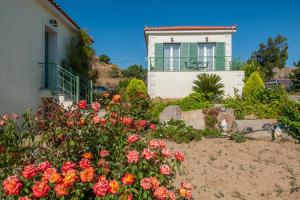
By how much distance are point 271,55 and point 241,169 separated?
30797mm

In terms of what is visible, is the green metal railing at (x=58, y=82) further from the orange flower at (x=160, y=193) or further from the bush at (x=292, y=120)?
the orange flower at (x=160, y=193)

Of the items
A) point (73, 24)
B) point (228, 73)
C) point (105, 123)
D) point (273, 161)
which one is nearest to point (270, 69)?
point (228, 73)

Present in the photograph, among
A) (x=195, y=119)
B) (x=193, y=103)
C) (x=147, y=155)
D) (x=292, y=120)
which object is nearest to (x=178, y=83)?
(x=193, y=103)

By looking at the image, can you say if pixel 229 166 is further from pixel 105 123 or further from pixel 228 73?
pixel 228 73

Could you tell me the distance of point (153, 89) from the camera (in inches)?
768

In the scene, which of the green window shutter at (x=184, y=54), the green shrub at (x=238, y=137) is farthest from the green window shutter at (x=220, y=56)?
the green shrub at (x=238, y=137)

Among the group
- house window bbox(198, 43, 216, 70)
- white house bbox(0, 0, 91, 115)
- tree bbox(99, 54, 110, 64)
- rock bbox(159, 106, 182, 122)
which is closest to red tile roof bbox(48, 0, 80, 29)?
white house bbox(0, 0, 91, 115)

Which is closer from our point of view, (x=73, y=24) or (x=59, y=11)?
(x=59, y=11)

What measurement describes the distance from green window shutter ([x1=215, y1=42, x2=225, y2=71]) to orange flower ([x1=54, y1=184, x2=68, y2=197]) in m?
18.5

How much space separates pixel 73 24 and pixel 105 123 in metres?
11.2

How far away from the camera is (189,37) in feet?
69.1

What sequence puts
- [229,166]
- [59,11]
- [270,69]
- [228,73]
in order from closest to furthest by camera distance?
1. [229,166]
2. [59,11]
3. [228,73]
4. [270,69]

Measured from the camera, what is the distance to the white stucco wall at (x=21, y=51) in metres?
8.81

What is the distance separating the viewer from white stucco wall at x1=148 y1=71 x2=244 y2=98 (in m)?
19.2
